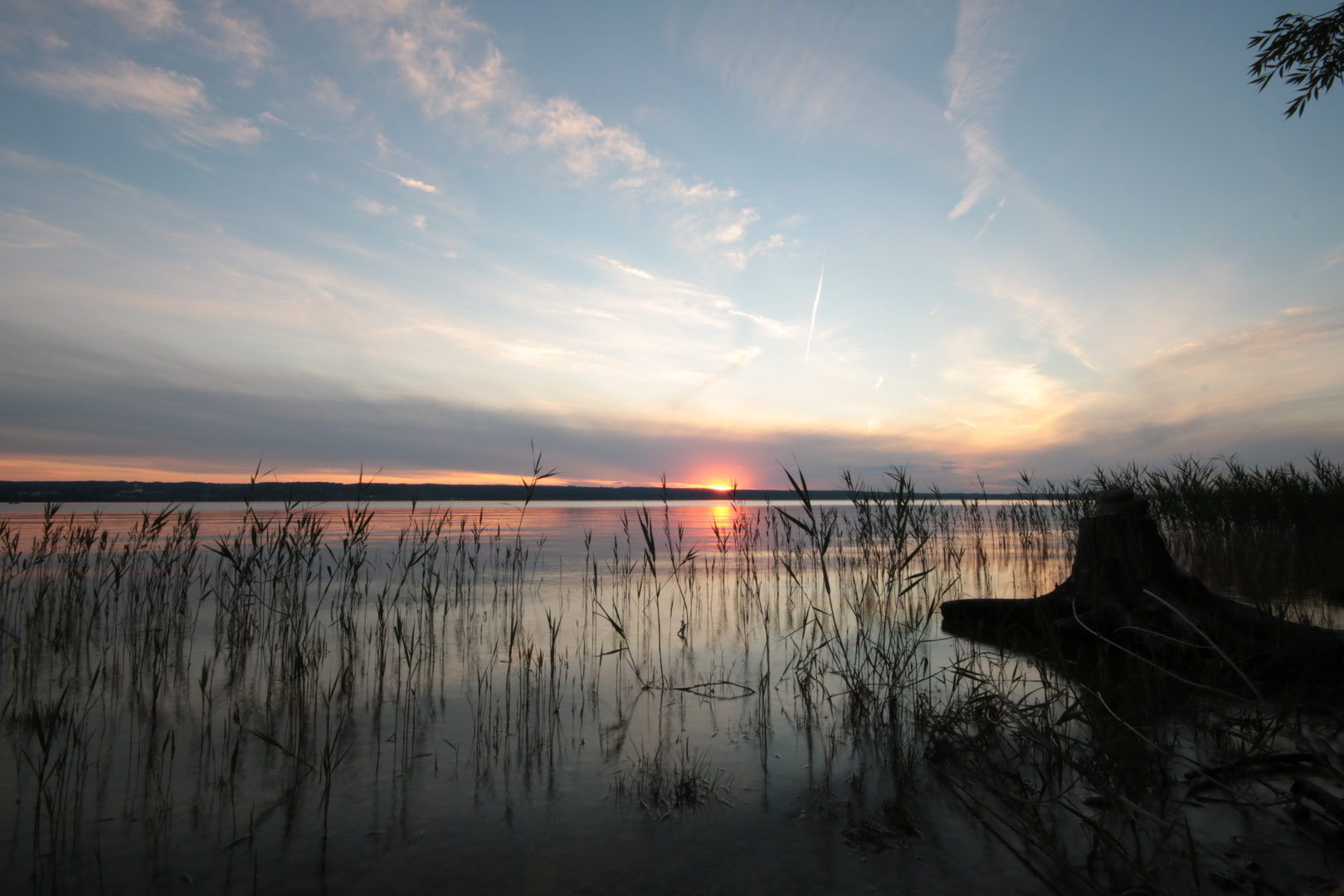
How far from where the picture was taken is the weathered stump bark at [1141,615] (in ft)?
14.4

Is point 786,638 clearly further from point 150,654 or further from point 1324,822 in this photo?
point 150,654

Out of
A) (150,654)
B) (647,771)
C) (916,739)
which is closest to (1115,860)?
(916,739)

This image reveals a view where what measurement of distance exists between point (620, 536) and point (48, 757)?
61.2 ft

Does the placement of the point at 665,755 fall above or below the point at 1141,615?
below

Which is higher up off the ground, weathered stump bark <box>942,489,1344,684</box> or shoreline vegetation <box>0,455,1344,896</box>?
weathered stump bark <box>942,489,1344,684</box>

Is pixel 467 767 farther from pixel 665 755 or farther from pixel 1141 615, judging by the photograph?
pixel 1141 615

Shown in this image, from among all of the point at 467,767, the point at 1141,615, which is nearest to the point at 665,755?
the point at 467,767

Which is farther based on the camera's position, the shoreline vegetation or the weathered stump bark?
the weathered stump bark

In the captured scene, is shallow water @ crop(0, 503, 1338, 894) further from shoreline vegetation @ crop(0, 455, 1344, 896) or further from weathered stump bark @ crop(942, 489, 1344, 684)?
weathered stump bark @ crop(942, 489, 1344, 684)

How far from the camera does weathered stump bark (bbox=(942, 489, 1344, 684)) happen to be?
438 cm

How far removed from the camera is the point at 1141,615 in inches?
211

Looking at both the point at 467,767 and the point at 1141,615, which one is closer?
the point at 467,767

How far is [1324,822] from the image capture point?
103 inches

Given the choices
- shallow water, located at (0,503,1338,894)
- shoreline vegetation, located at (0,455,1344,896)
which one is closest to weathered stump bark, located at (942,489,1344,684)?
shoreline vegetation, located at (0,455,1344,896)
